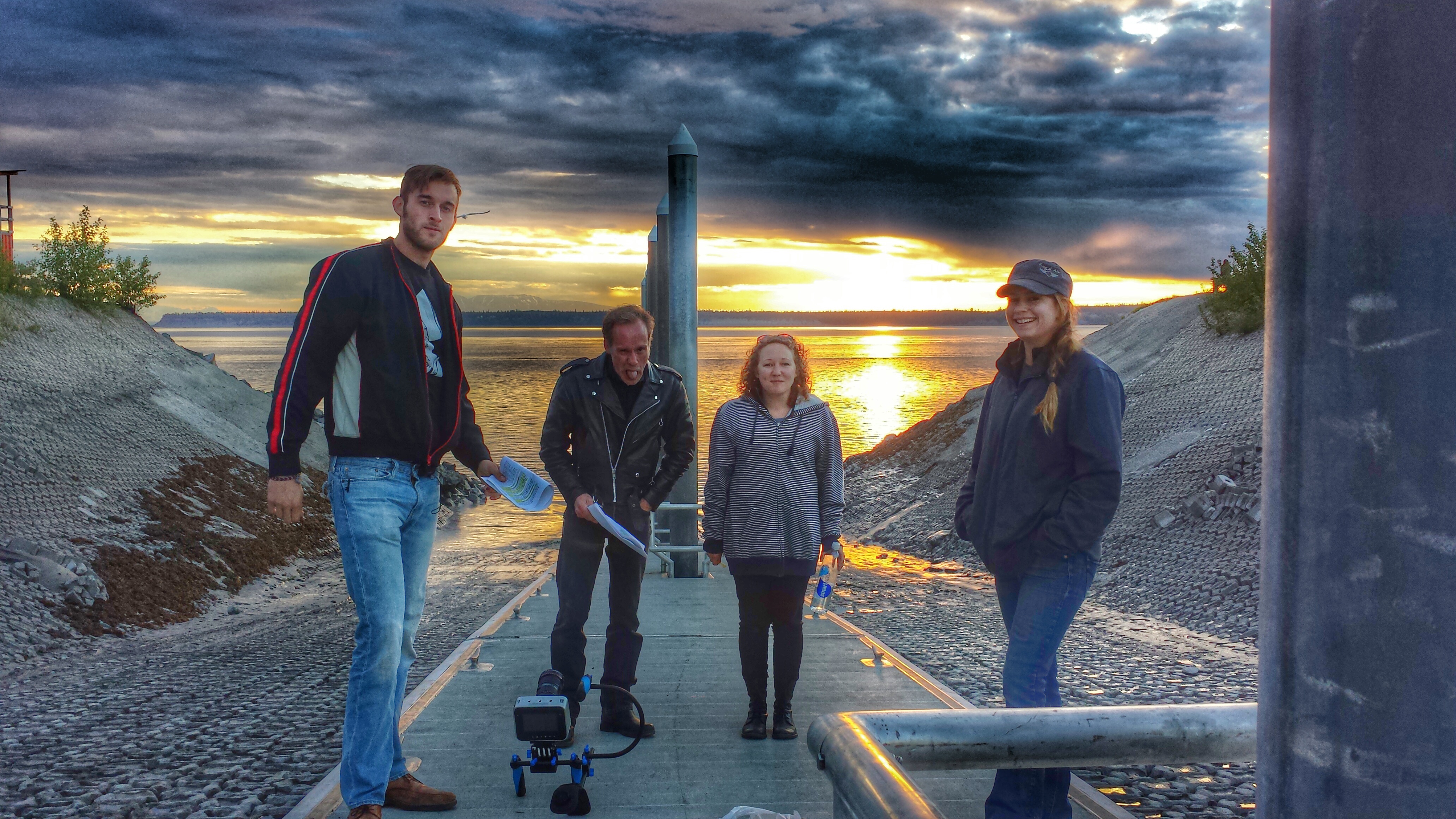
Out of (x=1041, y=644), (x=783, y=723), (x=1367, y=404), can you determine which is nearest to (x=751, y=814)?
(x=1041, y=644)

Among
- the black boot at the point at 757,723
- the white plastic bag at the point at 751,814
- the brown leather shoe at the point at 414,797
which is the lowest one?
the black boot at the point at 757,723

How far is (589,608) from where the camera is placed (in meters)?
4.68

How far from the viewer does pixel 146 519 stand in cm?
1564

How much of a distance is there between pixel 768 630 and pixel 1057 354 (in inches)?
76.3

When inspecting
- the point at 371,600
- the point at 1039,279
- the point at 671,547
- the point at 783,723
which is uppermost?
the point at 1039,279

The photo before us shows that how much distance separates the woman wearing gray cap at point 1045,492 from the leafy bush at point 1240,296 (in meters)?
21.0

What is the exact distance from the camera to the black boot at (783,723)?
14.7ft

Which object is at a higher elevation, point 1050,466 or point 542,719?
point 1050,466

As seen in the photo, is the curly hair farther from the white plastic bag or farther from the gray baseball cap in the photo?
the white plastic bag

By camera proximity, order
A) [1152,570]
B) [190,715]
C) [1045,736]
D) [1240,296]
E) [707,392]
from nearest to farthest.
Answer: [1045,736]
[190,715]
[1152,570]
[1240,296]
[707,392]

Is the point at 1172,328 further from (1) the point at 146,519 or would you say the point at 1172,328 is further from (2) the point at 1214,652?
(1) the point at 146,519

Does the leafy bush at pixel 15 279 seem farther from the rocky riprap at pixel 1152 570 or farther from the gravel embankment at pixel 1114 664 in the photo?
the gravel embankment at pixel 1114 664

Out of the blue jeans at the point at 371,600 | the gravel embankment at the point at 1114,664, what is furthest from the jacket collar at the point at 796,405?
the gravel embankment at the point at 1114,664

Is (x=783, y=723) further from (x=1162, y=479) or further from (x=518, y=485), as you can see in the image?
(x=1162, y=479)
